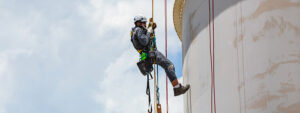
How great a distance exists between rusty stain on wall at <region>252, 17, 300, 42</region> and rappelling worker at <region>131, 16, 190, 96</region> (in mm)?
2643

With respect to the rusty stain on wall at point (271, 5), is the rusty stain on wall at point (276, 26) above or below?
below

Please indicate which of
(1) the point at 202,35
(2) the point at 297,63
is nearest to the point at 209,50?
(1) the point at 202,35

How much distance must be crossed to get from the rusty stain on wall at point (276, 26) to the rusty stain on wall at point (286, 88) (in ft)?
3.83

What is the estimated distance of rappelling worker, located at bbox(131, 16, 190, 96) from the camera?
15.5 metres

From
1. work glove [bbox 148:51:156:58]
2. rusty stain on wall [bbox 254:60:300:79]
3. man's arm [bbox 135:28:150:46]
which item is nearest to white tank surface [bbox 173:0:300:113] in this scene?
rusty stain on wall [bbox 254:60:300:79]

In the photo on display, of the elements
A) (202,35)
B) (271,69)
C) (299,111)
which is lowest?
(299,111)

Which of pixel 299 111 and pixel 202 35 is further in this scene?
pixel 202 35

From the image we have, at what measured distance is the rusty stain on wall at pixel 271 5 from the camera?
1367 cm

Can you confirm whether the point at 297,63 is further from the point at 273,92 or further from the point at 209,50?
the point at 209,50

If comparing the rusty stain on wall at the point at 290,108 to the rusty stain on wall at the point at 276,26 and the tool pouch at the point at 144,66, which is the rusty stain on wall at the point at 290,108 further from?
the tool pouch at the point at 144,66

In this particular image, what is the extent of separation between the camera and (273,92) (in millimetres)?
13312

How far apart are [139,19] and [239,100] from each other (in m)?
3.49

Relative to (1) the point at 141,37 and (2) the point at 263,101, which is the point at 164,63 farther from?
(2) the point at 263,101

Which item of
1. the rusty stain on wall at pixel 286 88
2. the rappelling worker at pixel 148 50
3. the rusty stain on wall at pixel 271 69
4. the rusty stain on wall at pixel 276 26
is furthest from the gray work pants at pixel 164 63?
the rusty stain on wall at pixel 286 88
